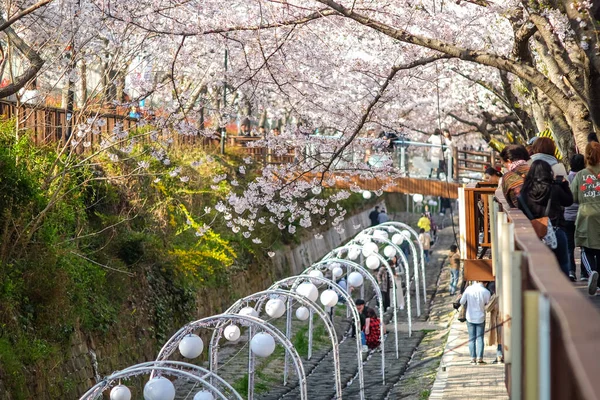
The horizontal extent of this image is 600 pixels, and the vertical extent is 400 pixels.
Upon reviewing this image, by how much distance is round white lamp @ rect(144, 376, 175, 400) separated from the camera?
9602mm

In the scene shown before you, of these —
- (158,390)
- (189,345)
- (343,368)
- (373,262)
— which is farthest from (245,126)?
(158,390)

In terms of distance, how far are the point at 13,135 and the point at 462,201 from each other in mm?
6714

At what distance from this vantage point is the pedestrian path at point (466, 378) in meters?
13.7

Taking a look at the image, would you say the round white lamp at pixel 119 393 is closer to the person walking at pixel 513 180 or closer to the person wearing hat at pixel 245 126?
the person walking at pixel 513 180

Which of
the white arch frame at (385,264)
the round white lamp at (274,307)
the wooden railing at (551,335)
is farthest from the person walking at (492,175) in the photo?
the wooden railing at (551,335)

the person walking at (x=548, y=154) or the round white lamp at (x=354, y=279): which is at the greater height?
the person walking at (x=548, y=154)

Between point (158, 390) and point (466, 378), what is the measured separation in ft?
22.0

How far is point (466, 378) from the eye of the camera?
1483 centimetres

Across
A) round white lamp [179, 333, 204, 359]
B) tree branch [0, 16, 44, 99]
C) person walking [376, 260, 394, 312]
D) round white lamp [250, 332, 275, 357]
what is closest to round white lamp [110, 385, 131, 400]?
round white lamp [179, 333, 204, 359]

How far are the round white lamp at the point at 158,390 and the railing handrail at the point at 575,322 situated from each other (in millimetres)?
6317

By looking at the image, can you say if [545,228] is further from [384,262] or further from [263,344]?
[384,262]

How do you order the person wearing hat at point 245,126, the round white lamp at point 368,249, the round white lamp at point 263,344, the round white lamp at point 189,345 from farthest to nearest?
the person wearing hat at point 245,126 → the round white lamp at point 368,249 → the round white lamp at point 263,344 → the round white lamp at point 189,345

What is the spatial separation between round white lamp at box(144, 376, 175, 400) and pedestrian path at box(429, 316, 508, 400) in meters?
5.38

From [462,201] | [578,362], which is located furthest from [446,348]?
[578,362]
